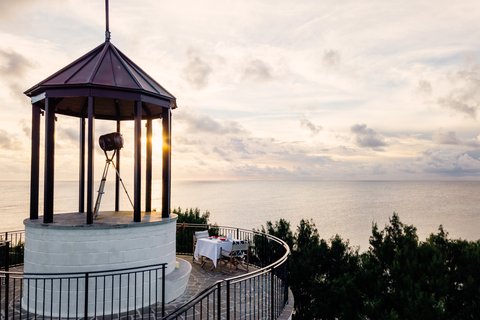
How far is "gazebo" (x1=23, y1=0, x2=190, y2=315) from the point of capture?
706 centimetres

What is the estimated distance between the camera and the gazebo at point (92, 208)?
7.06 m

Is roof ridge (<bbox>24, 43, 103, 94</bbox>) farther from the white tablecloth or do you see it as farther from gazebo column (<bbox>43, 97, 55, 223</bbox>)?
the white tablecloth

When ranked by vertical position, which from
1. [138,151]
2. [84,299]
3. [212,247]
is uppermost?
[138,151]

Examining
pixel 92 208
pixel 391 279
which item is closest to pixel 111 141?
pixel 92 208

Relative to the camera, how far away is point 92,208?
7.63 m

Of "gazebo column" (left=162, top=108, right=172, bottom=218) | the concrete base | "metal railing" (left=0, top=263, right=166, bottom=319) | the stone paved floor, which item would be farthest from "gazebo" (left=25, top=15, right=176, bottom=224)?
the stone paved floor

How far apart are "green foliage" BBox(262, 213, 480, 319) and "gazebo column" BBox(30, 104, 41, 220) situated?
7.97 metres

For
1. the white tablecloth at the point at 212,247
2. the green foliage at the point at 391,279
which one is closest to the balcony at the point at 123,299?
the white tablecloth at the point at 212,247

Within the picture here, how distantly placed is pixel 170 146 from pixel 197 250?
3371 millimetres

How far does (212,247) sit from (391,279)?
5451mm

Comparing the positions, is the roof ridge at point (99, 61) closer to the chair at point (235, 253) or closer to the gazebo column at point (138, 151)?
the gazebo column at point (138, 151)

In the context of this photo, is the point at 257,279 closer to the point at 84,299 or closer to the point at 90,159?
the point at 84,299

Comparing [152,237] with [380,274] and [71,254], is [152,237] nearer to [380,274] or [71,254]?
[71,254]

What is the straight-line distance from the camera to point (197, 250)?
10.7 metres
